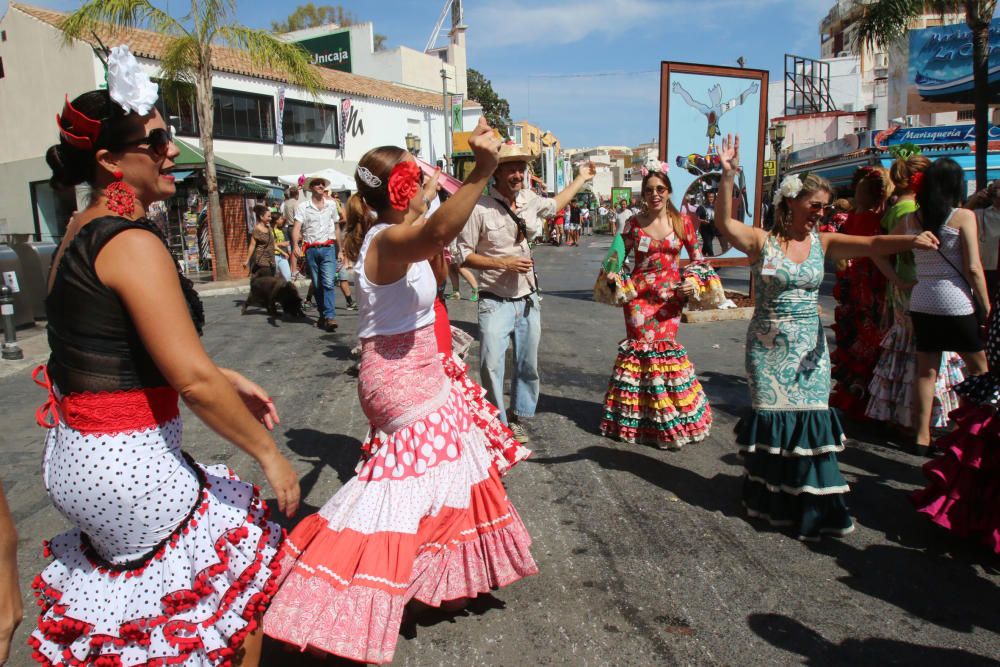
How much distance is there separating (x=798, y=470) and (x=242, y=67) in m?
26.5

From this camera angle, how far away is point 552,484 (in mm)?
4473

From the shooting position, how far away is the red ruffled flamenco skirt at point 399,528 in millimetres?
2420

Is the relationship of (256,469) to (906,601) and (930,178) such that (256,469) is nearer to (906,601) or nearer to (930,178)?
(906,601)

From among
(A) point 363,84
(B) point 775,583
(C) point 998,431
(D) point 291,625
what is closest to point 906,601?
(B) point 775,583

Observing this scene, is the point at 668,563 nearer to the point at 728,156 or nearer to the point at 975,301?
the point at 728,156

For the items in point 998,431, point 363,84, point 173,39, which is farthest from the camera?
point 363,84

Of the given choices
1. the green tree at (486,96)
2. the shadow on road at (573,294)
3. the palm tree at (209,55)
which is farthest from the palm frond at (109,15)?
the green tree at (486,96)

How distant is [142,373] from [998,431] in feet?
12.1

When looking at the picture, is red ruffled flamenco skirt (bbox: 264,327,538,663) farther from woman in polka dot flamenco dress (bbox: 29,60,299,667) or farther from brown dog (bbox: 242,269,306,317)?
brown dog (bbox: 242,269,306,317)

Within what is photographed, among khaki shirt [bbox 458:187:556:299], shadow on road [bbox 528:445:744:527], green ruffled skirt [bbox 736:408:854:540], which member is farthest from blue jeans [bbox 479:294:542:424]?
green ruffled skirt [bbox 736:408:854:540]

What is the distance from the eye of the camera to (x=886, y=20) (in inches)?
587

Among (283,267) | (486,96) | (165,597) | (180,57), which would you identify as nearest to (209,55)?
(180,57)

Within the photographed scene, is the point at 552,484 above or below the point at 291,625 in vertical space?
below

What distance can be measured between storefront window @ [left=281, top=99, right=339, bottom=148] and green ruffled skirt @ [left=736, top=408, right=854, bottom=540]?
27.1m
